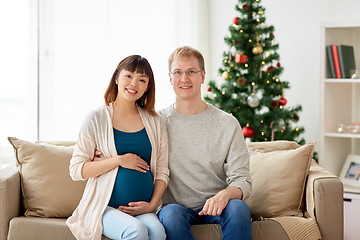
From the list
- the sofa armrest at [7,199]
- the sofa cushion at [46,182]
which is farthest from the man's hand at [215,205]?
the sofa armrest at [7,199]

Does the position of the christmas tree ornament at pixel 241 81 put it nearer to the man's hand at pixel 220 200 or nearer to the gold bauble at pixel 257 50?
the gold bauble at pixel 257 50

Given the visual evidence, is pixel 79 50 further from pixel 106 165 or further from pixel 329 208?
pixel 329 208

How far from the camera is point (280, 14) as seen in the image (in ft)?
13.7

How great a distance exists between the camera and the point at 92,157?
2.06 metres

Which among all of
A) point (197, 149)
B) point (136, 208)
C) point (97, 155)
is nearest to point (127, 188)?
point (136, 208)

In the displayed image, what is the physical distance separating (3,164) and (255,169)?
201 cm

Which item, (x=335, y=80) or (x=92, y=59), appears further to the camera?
(x=92, y=59)

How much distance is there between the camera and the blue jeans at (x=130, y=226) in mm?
1831

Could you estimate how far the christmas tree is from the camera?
3.52 meters

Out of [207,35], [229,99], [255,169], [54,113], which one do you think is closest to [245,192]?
[255,169]

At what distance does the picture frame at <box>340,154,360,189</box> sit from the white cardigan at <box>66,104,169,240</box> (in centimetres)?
193

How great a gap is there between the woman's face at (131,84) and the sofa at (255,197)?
548 millimetres

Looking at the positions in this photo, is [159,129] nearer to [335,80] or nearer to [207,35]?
[335,80]

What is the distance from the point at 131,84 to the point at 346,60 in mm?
2020
